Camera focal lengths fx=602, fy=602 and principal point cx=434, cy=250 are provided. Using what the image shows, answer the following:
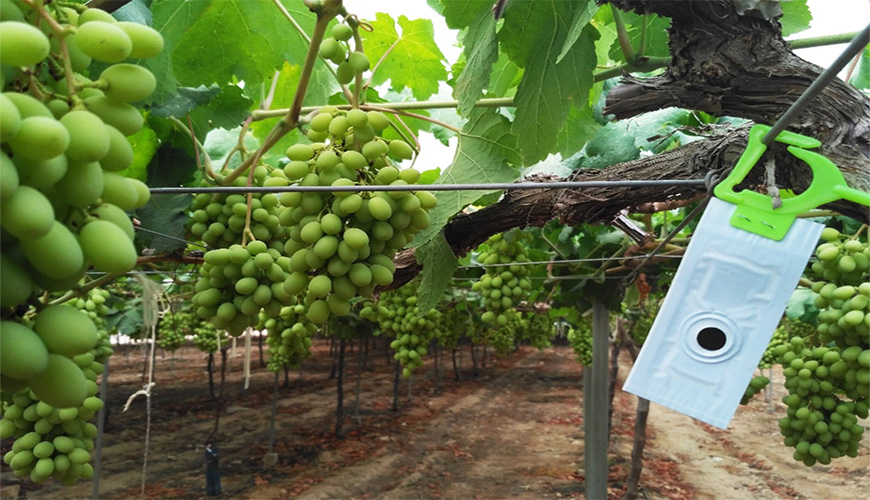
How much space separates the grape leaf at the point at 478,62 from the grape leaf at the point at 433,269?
19.9 inches

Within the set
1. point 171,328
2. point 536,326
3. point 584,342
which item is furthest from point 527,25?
point 536,326

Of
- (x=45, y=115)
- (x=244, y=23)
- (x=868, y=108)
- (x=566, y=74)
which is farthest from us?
(x=244, y=23)

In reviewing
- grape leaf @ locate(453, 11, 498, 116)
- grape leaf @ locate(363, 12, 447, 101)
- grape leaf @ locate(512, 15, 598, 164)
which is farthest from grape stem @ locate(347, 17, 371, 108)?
grape leaf @ locate(363, 12, 447, 101)

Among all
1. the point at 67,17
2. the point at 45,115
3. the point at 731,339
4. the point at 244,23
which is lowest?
the point at 731,339

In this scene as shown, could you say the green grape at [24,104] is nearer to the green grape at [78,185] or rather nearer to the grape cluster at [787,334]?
the green grape at [78,185]

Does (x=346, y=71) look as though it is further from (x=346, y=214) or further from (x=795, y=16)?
(x=795, y=16)

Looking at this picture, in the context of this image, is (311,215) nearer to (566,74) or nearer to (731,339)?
(566,74)

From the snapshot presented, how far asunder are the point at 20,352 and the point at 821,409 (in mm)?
3170

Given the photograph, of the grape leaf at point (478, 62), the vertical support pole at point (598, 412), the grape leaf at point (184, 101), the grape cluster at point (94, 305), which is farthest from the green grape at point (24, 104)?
the vertical support pole at point (598, 412)

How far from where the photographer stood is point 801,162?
1111mm

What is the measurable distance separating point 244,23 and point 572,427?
10743 millimetres

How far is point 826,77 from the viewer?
2.52 feet

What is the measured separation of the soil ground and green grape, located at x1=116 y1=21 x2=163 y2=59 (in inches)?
289

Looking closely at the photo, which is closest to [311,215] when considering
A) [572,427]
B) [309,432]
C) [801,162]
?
[801,162]
